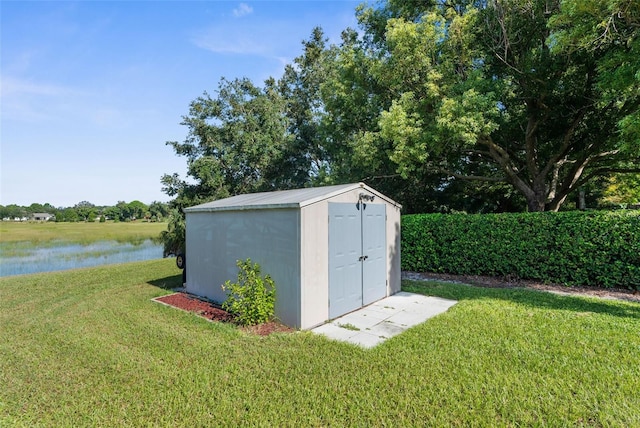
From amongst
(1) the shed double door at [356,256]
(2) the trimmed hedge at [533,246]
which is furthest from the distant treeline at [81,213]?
(1) the shed double door at [356,256]

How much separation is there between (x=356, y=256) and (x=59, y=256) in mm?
19420

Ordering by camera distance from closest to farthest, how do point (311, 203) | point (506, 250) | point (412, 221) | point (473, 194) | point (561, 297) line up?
point (311, 203) → point (561, 297) → point (506, 250) → point (412, 221) → point (473, 194)

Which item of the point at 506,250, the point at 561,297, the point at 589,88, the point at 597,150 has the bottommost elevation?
the point at 561,297

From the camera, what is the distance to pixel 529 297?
591 cm

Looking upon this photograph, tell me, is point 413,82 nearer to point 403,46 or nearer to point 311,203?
point 403,46

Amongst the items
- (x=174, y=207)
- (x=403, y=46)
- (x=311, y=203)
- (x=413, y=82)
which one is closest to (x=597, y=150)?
(x=413, y=82)

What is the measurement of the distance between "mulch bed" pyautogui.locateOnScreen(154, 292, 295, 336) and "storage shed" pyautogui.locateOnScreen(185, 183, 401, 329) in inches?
6.8

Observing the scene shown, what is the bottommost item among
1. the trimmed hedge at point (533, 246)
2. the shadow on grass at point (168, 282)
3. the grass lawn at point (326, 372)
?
the shadow on grass at point (168, 282)

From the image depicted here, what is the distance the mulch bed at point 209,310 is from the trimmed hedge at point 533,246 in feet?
18.7

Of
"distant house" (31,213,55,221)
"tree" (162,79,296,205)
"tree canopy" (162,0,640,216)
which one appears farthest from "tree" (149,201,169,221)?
"distant house" (31,213,55,221)

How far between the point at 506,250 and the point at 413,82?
18.2ft

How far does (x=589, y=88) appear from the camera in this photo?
8.48m

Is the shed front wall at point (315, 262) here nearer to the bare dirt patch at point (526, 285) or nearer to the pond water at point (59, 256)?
the bare dirt patch at point (526, 285)

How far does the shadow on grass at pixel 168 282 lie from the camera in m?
7.64
